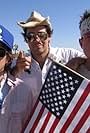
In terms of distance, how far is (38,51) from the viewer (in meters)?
4.63

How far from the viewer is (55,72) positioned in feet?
8.89

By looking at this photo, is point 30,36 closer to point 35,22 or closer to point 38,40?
point 38,40

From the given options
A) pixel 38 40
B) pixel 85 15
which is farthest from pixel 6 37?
pixel 38 40

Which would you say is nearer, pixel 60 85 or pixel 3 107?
pixel 60 85

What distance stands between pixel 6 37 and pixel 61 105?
95cm

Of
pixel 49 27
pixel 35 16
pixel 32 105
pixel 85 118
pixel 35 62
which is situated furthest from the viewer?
pixel 35 16

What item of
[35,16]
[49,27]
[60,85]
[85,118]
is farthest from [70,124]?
[35,16]

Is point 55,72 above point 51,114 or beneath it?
above

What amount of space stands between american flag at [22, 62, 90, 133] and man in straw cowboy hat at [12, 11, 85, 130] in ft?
3.87

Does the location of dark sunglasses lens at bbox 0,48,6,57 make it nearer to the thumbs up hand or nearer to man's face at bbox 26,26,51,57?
the thumbs up hand

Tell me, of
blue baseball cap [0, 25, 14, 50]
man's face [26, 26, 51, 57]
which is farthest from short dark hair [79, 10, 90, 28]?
man's face [26, 26, 51, 57]

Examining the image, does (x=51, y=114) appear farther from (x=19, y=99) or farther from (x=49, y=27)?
(x=49, y=27)

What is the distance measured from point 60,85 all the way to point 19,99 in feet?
1.76

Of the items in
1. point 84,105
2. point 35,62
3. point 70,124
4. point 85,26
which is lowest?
point 35,62
